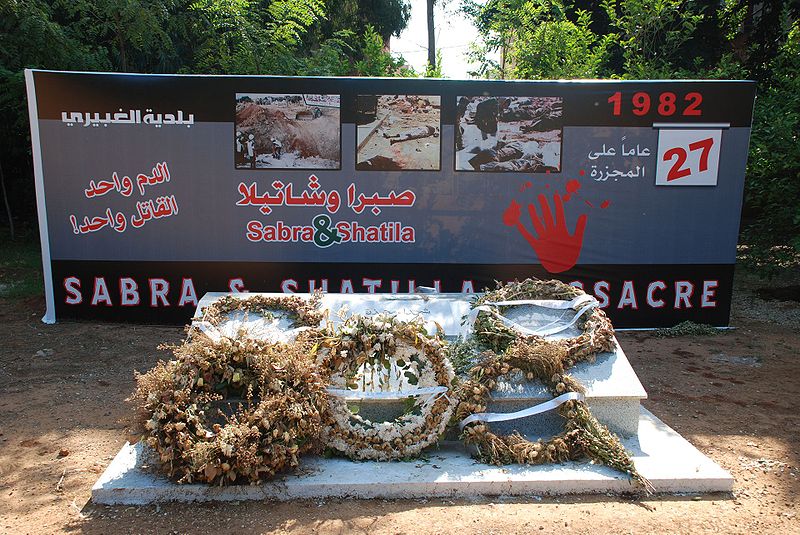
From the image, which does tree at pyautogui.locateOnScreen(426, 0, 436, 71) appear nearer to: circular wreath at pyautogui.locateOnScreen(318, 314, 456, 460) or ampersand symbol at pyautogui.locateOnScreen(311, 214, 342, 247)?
ampersand symbol at pyautogui.locateOnScreen(311, 214, 342, 247)

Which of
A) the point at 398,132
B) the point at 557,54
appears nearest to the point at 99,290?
the point at 398,132

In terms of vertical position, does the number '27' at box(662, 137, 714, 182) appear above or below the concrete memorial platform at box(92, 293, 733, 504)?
above

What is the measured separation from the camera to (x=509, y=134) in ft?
23.5

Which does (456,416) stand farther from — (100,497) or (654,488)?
(100,497)

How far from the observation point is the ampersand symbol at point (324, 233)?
7.20m

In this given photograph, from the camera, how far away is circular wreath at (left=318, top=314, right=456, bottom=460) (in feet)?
12.8

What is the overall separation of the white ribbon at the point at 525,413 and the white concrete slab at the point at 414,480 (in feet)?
0.81

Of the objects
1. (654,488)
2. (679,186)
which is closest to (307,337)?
(654,488)

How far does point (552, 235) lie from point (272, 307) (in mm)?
3642

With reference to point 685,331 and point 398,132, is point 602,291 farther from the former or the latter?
point 398,132

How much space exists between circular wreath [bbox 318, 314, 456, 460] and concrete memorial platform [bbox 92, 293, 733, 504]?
4.1 inches

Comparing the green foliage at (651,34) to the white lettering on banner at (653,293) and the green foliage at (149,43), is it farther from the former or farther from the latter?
the white lettering on banner at (653,293)

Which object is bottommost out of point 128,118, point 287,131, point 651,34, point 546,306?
point 546,306

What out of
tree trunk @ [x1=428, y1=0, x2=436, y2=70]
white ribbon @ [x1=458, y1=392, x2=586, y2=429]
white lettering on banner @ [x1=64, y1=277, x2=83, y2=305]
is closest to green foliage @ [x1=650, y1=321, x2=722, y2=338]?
white ribbon @ [x1=458, y1=392, x2=586, y2=429]
